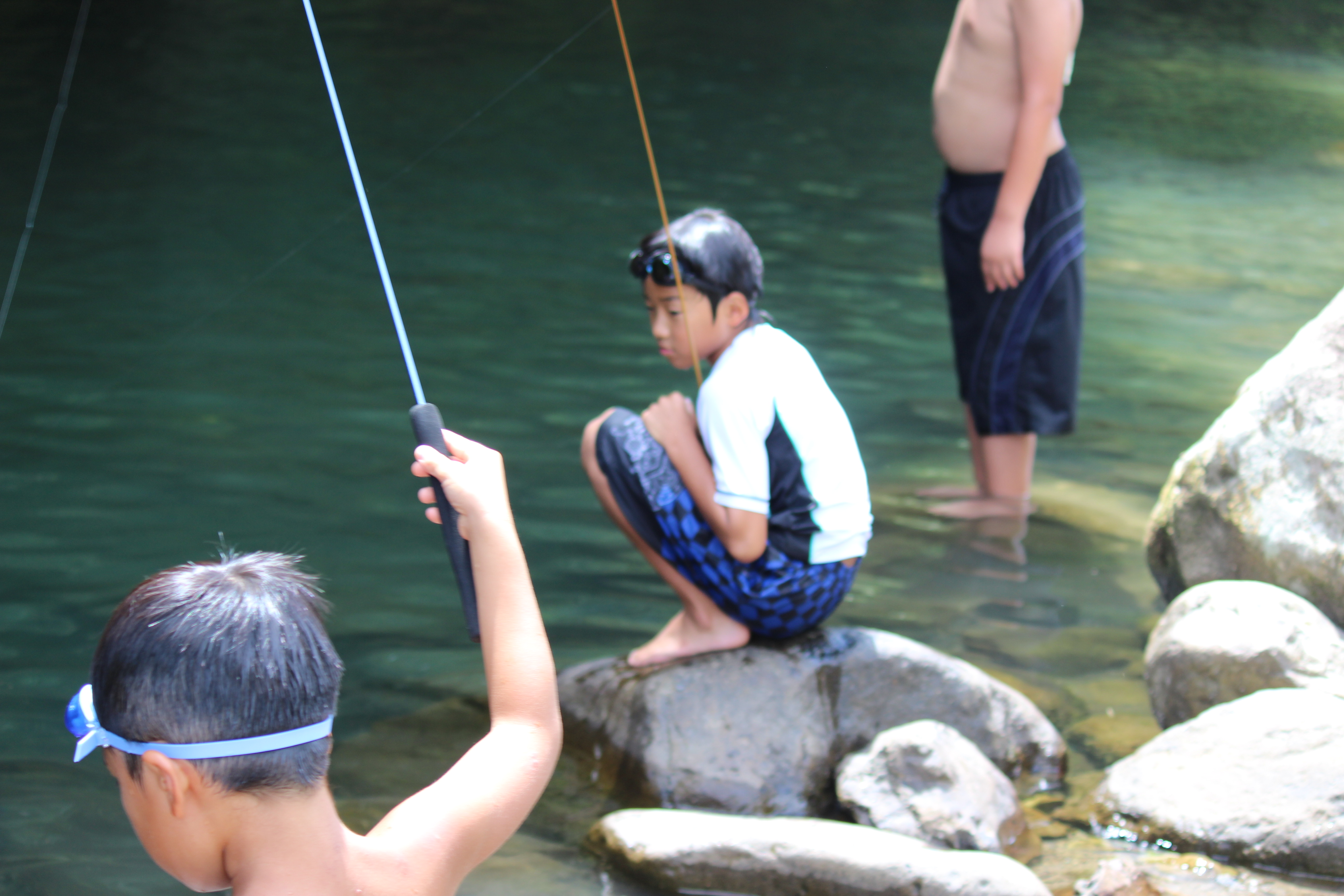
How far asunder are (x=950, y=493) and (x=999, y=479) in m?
0.19

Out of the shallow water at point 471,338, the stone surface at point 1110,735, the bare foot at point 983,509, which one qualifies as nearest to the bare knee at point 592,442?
the shallow water at point 471,338

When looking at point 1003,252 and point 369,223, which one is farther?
point 1003,252

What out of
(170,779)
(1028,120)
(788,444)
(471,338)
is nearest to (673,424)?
(788,444)

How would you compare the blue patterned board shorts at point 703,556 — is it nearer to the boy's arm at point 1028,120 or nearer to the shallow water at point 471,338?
the shallow water at point 471,338

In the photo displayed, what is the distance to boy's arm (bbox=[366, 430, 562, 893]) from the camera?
1409 mm

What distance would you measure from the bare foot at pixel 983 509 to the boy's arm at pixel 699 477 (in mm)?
1544

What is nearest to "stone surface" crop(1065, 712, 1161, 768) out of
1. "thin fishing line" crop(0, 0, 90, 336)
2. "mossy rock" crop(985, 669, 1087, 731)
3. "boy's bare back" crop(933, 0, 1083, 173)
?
"mossy rock" crop(985, 669, 1087, 731)

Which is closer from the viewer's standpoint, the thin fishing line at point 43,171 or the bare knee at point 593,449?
the bare knee at point 593,449

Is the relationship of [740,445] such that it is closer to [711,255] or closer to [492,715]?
[711,255]

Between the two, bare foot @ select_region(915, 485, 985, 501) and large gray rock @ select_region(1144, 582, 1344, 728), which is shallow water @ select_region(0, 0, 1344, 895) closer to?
bare foot @ select_region(915, 485, 985, 501)

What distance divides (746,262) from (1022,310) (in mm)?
1464

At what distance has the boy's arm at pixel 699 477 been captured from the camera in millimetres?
2711

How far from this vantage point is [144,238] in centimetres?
648

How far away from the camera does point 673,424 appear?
A: 284cm
